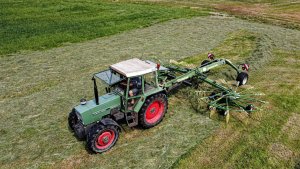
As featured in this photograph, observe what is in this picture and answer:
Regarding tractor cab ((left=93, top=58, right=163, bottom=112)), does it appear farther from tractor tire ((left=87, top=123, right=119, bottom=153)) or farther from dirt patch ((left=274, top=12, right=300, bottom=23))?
dirt patch ((left=274, top=12, right=300, bottom=23))

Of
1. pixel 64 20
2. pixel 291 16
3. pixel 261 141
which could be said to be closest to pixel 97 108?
pixel 261 141

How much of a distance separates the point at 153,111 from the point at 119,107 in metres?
1.19

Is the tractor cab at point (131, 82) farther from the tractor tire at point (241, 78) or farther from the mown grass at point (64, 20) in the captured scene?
the mown grass at point (64, 20)

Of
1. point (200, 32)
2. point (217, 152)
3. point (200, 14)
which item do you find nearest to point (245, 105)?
point (217, 152)

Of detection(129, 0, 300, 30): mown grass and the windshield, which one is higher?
the windshield

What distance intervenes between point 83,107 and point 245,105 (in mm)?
6114

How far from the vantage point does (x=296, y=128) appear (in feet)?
31.5

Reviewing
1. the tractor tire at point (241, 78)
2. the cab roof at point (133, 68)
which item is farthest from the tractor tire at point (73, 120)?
the tractor tire at point (241, 78)

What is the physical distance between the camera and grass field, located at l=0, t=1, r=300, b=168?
27.1 feet

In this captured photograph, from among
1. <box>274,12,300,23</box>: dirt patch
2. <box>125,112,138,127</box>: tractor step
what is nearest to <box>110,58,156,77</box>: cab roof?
<box>125,112,138,127</box>: tractor step

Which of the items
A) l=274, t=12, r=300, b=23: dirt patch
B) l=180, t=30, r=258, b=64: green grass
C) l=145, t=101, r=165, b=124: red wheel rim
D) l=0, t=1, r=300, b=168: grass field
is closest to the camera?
l=0, t=1, r=300, b=168: grass field

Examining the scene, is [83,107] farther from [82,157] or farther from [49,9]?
[49,9]

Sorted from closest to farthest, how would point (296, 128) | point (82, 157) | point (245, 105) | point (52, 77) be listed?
point (82, 157) < point (296, 128) < point (245, 105) < point (52, 77)

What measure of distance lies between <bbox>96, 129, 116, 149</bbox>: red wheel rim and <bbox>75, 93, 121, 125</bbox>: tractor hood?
1.91 feet
